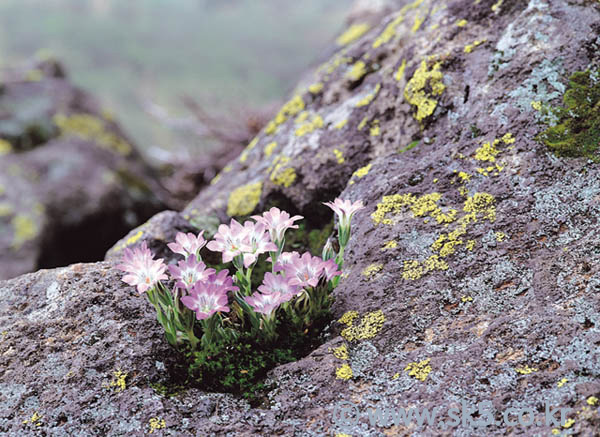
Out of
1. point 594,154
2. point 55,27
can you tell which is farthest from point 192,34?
point 594,154

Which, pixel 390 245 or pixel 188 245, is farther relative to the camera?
pixel 390 245

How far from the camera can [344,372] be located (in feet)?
7.10

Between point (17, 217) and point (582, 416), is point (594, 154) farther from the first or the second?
point (17, 217)

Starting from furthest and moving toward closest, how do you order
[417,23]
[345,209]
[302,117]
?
[302,117] < [417,23] < [345,209]

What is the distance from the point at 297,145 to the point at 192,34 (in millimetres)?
22802

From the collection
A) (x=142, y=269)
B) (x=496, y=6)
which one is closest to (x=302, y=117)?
(x=496, y=6)

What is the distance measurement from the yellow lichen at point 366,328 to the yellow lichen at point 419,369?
0.26m

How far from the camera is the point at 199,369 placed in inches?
89.4

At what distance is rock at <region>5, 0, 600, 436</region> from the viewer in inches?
77.1

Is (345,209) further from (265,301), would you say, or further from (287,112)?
(287,112)

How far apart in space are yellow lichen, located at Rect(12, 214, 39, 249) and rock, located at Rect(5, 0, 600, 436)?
10.3 ft

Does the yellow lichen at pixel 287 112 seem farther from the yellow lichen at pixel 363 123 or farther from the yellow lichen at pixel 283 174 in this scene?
the yellow lichen at pixel 363 123

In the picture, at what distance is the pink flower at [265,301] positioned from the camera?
84.8 inches

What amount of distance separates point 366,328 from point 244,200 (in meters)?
1.81
